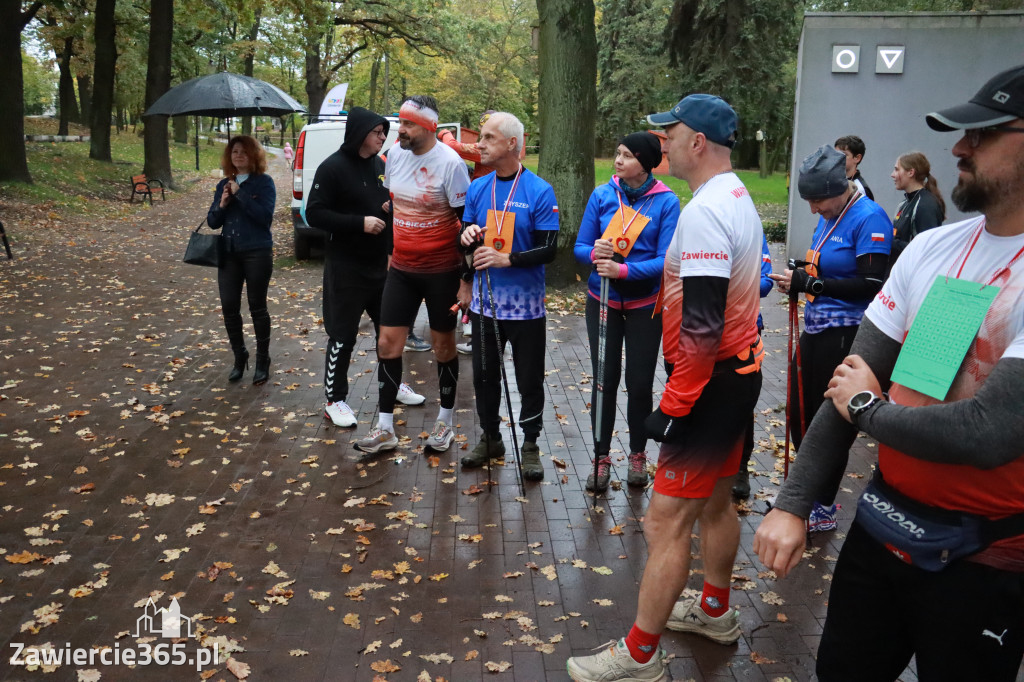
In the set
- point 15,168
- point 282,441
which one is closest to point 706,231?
point 282,441

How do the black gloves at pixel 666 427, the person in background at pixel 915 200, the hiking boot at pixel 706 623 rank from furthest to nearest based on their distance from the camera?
the person in background at pixel 915 200 → the hiking boot at pixel 706 623 → the black gloves at pixel 666 427

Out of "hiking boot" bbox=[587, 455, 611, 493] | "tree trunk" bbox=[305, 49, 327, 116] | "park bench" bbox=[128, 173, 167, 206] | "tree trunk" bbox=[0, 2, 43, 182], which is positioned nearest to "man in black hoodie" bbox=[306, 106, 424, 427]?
"hiking boot" bbox=[587, 455, 611, 493]

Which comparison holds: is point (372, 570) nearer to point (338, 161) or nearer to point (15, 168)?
point (338, 161)

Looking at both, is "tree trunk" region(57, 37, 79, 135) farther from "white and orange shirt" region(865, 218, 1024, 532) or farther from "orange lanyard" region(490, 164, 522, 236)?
"white and orange shirt" region(865, 218, 1024, 532)

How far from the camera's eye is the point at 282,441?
6.46 metres

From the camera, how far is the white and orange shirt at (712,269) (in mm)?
3121

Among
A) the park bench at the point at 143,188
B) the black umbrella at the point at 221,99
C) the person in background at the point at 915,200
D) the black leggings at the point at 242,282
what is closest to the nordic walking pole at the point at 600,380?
the person in background at the point at 915,200

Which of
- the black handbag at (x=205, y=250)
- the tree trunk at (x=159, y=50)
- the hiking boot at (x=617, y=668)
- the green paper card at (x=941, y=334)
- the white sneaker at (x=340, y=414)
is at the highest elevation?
the tree trunk at (x=159, y=50)

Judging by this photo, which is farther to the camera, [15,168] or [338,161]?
[15,168]

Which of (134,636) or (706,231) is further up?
(706,231)

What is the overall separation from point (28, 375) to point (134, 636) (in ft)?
16.9

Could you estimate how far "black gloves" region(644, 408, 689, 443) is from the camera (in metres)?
3.24

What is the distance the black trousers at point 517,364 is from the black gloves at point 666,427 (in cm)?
239

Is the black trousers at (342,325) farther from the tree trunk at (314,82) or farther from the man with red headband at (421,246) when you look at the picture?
the tree trunk at (314,82)
